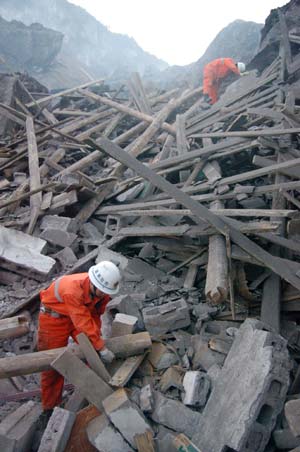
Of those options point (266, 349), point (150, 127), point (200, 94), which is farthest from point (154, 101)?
point (266, 349)

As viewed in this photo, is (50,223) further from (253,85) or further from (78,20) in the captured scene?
(78,20)

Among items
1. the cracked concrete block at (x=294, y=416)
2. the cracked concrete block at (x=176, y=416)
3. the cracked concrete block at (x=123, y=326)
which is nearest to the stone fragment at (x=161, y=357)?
the cracked concrete block at (x=123, y=326)

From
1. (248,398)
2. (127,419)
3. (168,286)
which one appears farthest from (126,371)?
(168,286)

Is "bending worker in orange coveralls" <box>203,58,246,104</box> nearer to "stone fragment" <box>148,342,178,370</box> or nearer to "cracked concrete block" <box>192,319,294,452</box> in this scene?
"stone fragment" <box>148,342,178,370</box>

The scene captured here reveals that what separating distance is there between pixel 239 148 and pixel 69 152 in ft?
12.8

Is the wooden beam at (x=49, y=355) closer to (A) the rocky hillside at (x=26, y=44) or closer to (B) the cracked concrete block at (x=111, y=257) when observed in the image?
(B) the cracked concrete block at (x=111, y=257)

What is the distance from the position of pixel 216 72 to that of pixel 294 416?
33.5 feet

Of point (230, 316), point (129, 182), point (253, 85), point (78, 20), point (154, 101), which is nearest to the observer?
point (230, 316)

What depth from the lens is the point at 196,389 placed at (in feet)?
11.1

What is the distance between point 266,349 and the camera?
323 centimetres

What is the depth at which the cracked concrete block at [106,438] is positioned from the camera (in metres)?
3.15

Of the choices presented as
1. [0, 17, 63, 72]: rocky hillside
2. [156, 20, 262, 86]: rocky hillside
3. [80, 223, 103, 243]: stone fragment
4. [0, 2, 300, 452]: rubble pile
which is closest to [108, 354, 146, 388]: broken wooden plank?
[0, 2, 300, 452]: rubble pile

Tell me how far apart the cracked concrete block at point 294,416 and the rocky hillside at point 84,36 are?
3358 cm

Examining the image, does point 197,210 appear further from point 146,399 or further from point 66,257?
point 66,257
